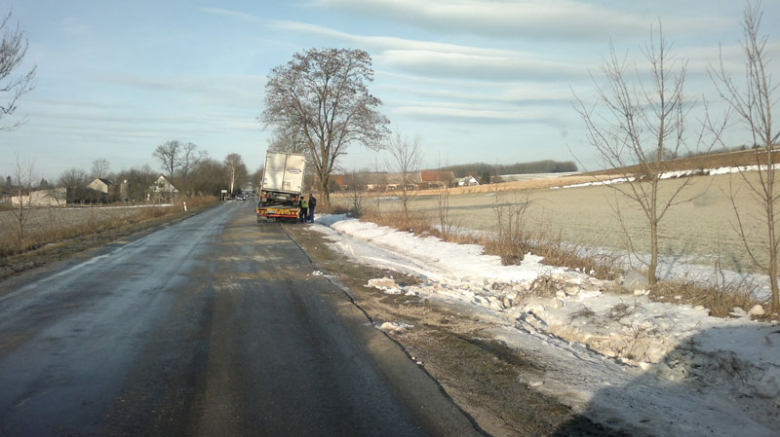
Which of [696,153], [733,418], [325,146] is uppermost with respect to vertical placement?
[325,146]

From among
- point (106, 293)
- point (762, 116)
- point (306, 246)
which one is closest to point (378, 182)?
point (306, 246)

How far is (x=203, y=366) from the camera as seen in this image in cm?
519

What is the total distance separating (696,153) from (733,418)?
465cm

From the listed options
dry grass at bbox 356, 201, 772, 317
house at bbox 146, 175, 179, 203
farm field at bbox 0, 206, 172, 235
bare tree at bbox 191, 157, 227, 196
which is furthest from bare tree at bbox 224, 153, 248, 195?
dry grass at bbox 356, 201, 772, 317

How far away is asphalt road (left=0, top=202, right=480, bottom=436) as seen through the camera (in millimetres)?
3932

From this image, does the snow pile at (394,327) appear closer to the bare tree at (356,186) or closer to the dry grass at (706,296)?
the dry grass at (706,296)

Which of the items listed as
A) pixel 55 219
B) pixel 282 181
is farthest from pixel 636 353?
pixel 55 219

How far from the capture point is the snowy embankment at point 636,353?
4.18 meters

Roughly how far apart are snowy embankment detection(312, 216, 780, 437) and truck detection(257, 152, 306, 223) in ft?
68.1

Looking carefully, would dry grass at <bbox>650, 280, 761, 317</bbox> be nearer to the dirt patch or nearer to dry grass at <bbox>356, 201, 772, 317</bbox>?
dry grass at <bbox>356, 201, 772, 317</bbox>

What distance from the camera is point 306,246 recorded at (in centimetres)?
1741

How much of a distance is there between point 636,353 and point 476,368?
6.22ft

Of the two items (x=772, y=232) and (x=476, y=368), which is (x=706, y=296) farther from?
(x=476, y=368)

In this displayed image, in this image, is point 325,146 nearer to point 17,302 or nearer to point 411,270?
point 411,270
